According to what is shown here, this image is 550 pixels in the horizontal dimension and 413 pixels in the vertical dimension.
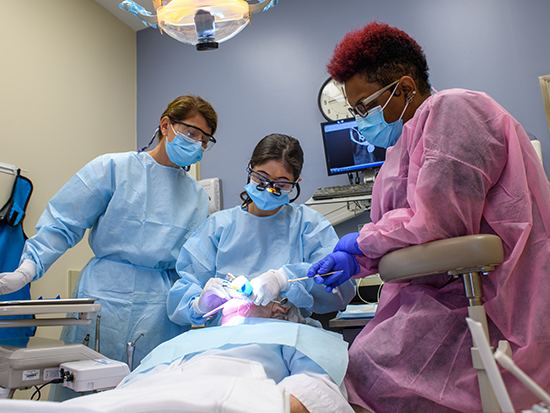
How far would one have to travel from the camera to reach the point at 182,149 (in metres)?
1.84

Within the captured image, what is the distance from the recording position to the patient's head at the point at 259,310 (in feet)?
4.64

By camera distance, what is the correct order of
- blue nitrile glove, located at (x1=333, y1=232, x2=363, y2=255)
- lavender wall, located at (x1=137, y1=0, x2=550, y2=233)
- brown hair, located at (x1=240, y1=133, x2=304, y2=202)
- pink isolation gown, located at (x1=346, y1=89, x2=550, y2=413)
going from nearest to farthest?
1. pink isolation gown, located at (x1=346, y1=89, x2=550, y2=413)
2. blue nitrile glove, located at (x1=333, y1=232, x2=363, y2=255)
3. brown hair, located at (x1=240, y1=133, x2=304, y2=202)
4. lavender wall, located at (x1=137, y1=0, x2=550, y2=233)

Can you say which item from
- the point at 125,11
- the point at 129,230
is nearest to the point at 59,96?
the point at 125,11

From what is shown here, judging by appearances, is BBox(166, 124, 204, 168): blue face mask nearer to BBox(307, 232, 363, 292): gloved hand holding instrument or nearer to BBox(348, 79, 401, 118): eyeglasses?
BBox(348, 79, 401, 118): eyeglasses

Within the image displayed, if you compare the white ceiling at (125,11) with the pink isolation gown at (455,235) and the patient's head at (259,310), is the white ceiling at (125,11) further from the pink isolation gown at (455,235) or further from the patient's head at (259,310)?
the pink isolation gown at (455,235)

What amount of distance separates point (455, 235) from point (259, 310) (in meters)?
0.70

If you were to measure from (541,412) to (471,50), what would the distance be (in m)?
2.45

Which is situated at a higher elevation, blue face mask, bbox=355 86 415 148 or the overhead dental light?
the overhead dental light

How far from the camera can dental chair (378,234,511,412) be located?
76 cm

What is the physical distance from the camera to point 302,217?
5.43 ft

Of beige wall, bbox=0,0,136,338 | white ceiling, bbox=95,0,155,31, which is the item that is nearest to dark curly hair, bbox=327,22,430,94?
beige wall, bbox=0,0,136,338

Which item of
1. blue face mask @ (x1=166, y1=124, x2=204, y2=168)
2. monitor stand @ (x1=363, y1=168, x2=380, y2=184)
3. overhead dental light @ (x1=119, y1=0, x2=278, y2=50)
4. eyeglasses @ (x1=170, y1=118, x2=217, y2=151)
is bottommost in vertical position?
monitor stand @ (x1=363, y1=168, x2=380, y2=184)

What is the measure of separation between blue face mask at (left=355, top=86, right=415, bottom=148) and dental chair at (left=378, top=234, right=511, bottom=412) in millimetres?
575

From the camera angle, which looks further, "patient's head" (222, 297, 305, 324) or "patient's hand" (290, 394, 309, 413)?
"patient's head" (222, 297, 305, 324)
